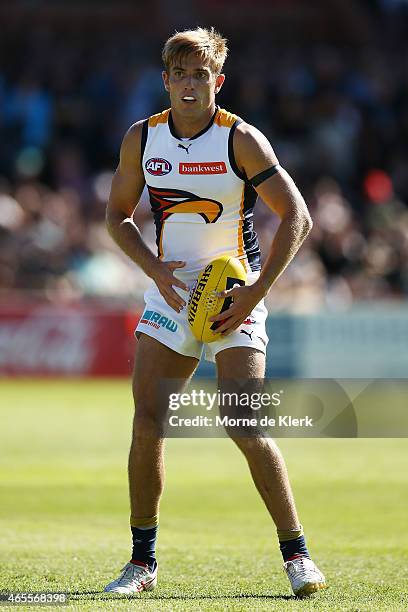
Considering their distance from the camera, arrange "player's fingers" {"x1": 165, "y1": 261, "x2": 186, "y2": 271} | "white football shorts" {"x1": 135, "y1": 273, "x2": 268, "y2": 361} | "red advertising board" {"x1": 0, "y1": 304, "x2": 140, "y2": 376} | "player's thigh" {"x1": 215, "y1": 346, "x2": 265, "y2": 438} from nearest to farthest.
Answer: "player's thigh" {"x1": 215, "y1": 346, "x2": 265, "y2": 438} < "white football shorts" {"x1": 135, "y1": 273, "x2": 268, "y2": 361} < "player's fingers" {"x1": 165, "y1": 261, "x2": 186, "y2": 271} < "red advertising board" {"x1": 0, "y1": 304, "x2": 140, "y2": 376}

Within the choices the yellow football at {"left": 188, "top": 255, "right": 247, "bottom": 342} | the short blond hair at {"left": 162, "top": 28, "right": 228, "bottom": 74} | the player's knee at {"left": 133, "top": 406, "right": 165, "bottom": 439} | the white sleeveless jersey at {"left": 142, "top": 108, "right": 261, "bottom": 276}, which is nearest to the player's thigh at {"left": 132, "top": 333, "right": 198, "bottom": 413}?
the player's knee at {"left": 133, "top": 406, "right": 165, "bottom": 439}

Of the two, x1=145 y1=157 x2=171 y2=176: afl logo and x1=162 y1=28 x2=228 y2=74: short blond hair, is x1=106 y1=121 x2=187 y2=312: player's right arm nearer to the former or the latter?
x1=145 y1=157 x2=171 y2=176: afl logo

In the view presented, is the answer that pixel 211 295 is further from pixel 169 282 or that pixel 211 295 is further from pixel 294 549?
pixel 294 549

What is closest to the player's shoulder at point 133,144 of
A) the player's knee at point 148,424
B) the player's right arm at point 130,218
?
the player's right arm at point 130,218

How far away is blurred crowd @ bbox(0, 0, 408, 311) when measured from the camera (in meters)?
19.6

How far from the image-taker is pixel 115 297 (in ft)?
63.1

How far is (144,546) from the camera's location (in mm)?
6727

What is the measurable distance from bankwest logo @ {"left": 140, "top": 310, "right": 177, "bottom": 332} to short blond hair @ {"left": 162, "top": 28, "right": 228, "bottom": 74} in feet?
4.24

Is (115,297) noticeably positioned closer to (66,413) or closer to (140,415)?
(66,413)

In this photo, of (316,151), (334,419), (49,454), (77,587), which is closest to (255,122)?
(316,151)

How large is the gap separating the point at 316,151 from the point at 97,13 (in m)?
5.63

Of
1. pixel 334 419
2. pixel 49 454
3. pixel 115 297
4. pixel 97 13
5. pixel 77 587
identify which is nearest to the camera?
pixel 77 587

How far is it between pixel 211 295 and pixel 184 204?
550 millimetres

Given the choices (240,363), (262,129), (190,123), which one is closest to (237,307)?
(240,363)
